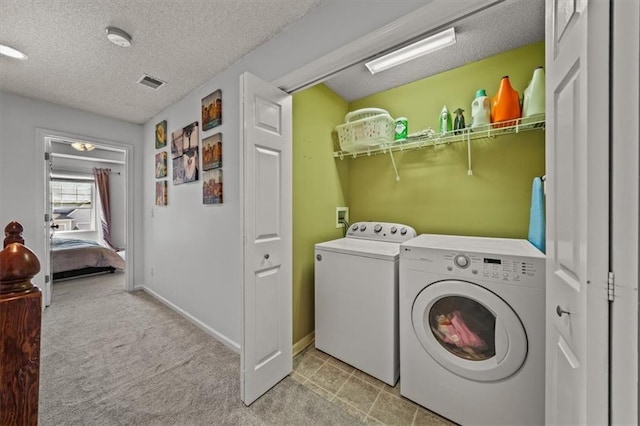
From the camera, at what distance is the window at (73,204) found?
5.67m

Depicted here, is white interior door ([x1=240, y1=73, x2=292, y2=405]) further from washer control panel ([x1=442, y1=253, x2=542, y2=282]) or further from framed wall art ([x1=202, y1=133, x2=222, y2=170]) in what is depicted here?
washer control panel ([x1=442, y1=253, x2=542, y2=282])

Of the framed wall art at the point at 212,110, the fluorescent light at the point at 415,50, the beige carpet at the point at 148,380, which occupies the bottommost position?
the beige carpet at the point at 148,380

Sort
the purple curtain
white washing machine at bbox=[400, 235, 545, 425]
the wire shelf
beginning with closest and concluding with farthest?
1. white washing machine at bbox=[400, 235, 545, 425]
2. the wire shelf
3. the purple curtain

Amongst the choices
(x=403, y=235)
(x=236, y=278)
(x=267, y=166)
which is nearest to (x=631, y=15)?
(x=267, y=166)

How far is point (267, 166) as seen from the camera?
1528 mm

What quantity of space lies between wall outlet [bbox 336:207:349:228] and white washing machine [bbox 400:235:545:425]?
1017mm

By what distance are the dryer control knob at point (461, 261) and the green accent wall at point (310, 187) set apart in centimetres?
115

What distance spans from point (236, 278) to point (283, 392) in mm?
915

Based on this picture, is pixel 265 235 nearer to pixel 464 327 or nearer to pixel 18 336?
pixel 18 336

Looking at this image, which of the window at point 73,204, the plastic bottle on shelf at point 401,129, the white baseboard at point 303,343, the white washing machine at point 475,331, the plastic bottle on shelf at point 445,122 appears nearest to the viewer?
the white washing machine at point 475,331

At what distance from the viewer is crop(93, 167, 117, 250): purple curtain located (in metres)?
5.90

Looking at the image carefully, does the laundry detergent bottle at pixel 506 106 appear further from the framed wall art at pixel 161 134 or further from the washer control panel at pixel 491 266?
the framed wall art at pixel 161 134

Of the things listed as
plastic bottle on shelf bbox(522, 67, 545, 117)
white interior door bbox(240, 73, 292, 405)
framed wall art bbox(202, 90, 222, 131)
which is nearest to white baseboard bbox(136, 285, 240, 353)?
white interior door bbox(240, 73, 292, 405)

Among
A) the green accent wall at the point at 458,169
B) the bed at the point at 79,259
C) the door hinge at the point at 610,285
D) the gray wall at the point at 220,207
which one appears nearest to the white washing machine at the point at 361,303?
the green accent wall at the point at 458,169
